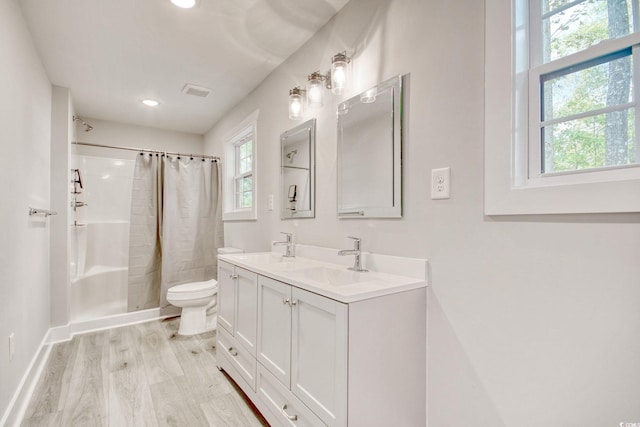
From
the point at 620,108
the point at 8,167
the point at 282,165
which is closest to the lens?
the point at 620,108

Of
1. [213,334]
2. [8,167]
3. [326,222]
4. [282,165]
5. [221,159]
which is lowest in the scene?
[213,334]

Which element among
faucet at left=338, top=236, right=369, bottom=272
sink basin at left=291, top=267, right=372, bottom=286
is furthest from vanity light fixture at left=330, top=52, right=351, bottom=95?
sink basin at left=291, top=267, right=372, bottom=286

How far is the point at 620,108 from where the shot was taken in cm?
87

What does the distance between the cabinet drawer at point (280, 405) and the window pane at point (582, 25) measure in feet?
5.26

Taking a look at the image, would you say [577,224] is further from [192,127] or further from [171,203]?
[192,127]

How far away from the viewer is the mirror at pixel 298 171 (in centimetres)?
204

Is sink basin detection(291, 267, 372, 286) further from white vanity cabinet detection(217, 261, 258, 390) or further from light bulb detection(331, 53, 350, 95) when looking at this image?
light bulb detection(331, 53, 350, 95)

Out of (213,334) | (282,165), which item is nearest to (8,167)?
(282,165)

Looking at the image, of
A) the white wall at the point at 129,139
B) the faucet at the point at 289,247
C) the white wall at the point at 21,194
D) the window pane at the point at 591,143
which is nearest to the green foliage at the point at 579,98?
the window pane at the point at 591,143

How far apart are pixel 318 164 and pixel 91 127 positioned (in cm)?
312

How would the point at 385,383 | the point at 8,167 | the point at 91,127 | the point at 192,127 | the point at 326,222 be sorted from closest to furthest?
the point at 385,383 → the point at 8,167 → the point at 326,222 → the point at 91,127 → the point at 192,127

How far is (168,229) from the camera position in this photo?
3.37 m

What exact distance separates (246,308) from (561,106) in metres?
1.73

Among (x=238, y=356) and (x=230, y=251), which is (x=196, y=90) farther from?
(x=238, y=356)
